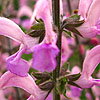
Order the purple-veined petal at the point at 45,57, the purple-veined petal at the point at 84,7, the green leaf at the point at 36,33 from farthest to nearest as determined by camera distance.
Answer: the purple-veined petal at the point at 84,7
the green leaf at the point at 36,33
the purple-veined petal at the point at 45,57

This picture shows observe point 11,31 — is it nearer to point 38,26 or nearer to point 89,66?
point 38,26

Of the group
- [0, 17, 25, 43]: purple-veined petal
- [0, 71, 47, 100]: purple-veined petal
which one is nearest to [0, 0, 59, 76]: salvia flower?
[0, 17, 25, 43]: purple-veined petal

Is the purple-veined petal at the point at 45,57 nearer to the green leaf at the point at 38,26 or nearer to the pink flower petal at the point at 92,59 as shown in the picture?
the green leaf at the point at 38,26

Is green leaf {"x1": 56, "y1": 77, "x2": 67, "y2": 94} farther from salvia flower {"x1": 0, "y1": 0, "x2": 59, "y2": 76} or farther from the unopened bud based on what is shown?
salvia flower {"x1": 0, "y1": 0, "x2": 59, "y2": 76}

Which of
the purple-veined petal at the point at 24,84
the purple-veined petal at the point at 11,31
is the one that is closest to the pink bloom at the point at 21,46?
the purple-veined petal at the point at 11,31

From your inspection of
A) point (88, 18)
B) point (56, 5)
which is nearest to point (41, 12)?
point (56, 5)

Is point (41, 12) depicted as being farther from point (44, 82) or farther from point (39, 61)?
point (44, 82)

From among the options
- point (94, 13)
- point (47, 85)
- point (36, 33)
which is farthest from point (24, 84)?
point (94, 13)
